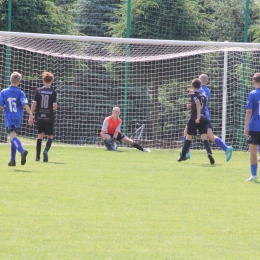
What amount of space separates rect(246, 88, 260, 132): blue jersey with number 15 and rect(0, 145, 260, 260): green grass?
92 centimetres

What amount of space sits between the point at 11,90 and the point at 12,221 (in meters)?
5.76

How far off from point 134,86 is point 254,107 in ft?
32.2

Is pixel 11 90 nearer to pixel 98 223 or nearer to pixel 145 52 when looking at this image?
pixel 98 223

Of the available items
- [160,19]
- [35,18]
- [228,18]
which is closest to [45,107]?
[35,18]

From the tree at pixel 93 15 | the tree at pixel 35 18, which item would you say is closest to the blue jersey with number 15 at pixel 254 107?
the tree at pixel 35 18

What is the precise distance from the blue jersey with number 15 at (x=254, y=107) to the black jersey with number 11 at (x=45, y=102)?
4.61 m

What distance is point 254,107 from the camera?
1103 cm

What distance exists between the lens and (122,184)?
10.3 m

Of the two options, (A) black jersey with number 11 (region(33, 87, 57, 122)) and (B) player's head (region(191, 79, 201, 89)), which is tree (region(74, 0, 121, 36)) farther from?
(B) player's head (region(191, 79, 201, 89))

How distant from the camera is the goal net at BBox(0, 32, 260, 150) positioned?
20.0 metres

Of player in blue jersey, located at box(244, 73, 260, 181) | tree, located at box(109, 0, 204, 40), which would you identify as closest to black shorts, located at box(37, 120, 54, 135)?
player in blue jersey, located at box(244, 73, 260, 181)

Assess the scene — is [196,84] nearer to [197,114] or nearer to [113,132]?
[197,114]

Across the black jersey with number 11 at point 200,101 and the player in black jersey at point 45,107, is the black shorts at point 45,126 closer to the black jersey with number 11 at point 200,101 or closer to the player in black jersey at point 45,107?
the player in black jersey at point 45,107

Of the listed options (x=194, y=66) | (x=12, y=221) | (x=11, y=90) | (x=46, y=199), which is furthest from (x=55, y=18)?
(x=12, y=221)
